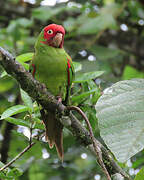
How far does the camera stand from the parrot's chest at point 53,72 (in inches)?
80.5

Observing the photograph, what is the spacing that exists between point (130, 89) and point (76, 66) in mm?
875

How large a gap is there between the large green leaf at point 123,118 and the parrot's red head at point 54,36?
3.22 feet

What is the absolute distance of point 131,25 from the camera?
4.15 metres

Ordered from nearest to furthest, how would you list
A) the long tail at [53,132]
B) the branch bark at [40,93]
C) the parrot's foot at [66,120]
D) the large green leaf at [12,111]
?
the branch bark at [40,93]
the parrot's foot at [66,120]
the large green leaf at [12,111]
the long tail at [53,132]

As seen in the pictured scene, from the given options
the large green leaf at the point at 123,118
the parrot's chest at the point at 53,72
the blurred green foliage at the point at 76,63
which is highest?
the large green leaf at the point at 123,118

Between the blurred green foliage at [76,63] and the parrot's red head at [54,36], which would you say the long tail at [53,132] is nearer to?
the blurred green foliage at [76,63]

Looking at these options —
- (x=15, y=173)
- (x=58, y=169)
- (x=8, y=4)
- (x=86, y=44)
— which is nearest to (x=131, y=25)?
(x=86, y=44)

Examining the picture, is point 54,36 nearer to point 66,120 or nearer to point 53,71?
point 53,71

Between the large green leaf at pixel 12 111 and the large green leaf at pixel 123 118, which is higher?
the large green leaf at pixel 123 118

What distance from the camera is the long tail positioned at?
1831 millimetres

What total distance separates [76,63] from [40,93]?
799 mm

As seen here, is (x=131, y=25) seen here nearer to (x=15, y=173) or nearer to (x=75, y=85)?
(x=75, y=85)

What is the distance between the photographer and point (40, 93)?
136 centimetres

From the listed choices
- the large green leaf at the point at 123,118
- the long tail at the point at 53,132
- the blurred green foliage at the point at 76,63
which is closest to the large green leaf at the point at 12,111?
the blurred green foliage at the point at 76,63
